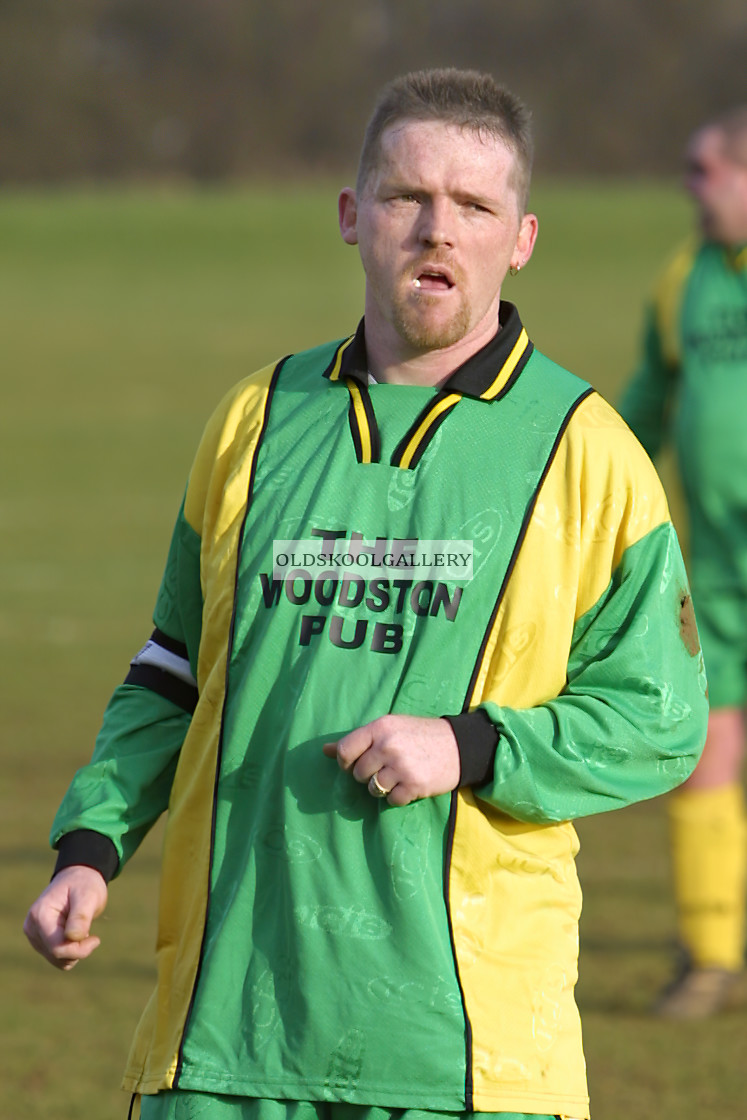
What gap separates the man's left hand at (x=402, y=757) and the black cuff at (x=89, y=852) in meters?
0.38

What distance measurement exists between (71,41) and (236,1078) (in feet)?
134

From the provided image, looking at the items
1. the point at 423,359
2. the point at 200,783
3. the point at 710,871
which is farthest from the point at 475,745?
the point at 710,871

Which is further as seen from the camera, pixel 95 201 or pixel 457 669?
pixel 95 201

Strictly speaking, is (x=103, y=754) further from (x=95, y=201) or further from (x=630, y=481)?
(x=95, y=201)

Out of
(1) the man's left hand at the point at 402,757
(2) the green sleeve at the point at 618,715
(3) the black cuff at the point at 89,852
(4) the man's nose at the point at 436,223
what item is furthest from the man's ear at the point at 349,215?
(3) the black cuff at the point at 89,852

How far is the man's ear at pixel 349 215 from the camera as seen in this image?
211cm

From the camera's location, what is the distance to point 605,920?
5309 millimetres

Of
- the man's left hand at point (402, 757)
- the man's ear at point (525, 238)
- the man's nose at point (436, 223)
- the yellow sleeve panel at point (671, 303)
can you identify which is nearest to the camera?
the man's left hand at point (402, 757)

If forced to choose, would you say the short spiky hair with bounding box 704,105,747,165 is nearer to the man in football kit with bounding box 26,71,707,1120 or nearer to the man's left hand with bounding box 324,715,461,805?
the man in football kit with bounding box 26,71,707,1120

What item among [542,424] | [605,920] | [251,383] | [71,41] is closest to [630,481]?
[542,424]

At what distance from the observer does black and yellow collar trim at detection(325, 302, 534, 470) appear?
1994 millimetres

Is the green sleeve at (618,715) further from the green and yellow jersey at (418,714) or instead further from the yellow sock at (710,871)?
the yellow sock at (710,871)

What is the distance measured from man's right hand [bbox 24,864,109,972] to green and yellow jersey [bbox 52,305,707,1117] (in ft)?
0.25

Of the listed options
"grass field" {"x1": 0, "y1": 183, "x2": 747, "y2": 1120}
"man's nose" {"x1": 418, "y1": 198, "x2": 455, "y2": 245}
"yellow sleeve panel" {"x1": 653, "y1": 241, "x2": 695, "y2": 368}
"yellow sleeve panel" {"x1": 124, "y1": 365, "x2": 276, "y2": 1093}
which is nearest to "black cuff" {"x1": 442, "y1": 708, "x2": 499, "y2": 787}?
"yellow sleeve panel" {"x1": 124, "y1": 365, "x2": 276, "y2": 1093}
